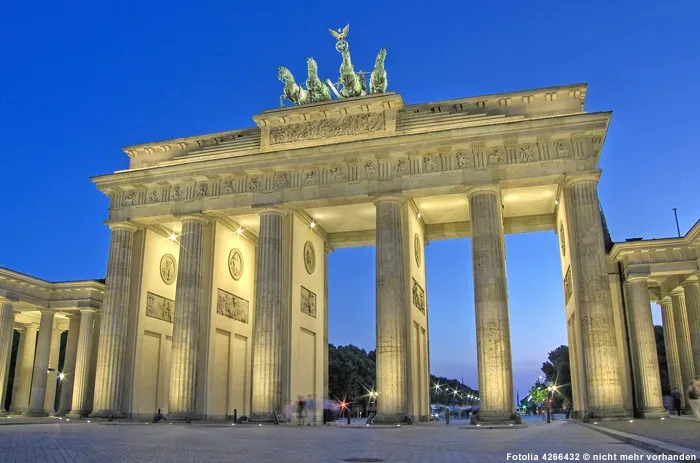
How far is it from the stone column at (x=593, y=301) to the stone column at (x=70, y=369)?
1248 inches

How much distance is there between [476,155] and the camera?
30.8 metres

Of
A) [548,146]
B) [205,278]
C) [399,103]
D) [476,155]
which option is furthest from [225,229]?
[548,146]

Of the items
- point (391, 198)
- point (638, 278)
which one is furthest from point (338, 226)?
point (638, 278)

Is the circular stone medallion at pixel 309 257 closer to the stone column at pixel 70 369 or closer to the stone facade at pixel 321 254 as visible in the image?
the stone facade at pixel 321 254

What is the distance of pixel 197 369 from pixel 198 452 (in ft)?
70.3

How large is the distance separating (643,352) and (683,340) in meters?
5.96

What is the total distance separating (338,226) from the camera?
3991cm

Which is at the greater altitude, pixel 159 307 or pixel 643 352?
pixel 159 307

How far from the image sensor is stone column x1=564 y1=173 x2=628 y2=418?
26734 mm

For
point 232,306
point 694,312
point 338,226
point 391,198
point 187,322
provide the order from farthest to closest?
point 338,226
point 232,306
point 187,322
point 694,312
point 391,198

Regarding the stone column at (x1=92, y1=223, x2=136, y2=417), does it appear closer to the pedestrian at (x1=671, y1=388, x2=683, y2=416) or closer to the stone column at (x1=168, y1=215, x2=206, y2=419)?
the stone column at (x1=168, y1=215, x2=206, y2=419)

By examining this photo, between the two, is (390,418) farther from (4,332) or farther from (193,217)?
(4,332)

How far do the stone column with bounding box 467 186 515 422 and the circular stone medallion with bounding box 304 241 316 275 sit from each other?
1082cm

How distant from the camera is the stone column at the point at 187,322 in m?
31.9
